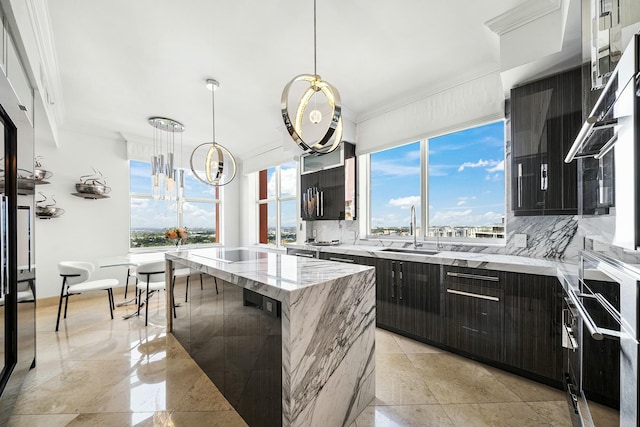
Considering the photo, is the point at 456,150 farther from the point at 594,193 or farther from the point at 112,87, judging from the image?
the point at 112,87

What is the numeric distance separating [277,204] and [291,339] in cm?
440

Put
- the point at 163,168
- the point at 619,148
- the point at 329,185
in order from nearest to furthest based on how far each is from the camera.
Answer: the point at 619,148 → the point at 163,168 → the point at 329,185

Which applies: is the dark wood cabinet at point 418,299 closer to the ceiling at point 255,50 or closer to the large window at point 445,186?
the large window at point 445,186

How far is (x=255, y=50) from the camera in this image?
2393 mm

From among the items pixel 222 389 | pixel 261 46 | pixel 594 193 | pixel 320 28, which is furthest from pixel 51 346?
pixel 594 193

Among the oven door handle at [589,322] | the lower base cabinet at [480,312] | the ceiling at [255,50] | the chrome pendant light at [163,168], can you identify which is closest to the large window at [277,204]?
the ceiling at [255,50]

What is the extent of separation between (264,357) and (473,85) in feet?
10.2

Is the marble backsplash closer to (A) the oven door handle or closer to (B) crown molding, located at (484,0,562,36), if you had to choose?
(A) the oven door handle

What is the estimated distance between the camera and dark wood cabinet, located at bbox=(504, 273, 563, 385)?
1.87m

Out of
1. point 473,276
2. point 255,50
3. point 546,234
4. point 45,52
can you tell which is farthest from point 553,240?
point 45,52

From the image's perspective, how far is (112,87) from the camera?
3.04 m

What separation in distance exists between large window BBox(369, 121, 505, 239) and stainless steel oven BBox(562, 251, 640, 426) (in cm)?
161

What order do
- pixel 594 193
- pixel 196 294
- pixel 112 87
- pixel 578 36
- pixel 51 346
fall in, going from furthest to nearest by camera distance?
pixel 112 87
pixel 51 346
pixel 196 294
pixel 578 36
pixel 594 193

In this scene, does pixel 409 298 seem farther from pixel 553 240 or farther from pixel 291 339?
pixel 291 339
